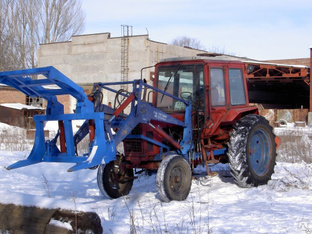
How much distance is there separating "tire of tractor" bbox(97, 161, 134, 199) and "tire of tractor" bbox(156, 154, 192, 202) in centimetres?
99

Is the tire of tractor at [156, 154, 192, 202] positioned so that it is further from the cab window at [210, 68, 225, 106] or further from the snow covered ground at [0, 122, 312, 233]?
the cab window at [210, 68, 225, 106]

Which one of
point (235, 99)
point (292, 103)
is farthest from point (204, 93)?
point (292, 103)

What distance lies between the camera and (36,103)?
112ft

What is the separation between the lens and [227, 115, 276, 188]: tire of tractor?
738cm

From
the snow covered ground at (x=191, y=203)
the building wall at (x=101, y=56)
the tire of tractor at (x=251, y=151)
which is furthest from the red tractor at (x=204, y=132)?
the building wall at (x=101, y=56)

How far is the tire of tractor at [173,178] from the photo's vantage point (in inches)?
256

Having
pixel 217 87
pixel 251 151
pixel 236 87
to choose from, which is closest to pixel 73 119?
pixel 217 87

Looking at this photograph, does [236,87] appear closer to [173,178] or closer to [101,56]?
[173,178]

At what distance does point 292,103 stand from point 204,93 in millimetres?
32185

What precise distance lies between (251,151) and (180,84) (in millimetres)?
1743

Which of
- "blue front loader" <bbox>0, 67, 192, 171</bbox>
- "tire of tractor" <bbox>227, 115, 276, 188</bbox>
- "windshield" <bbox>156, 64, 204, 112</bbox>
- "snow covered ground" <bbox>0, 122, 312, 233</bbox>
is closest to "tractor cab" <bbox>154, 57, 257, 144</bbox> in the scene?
"windshield" <bbox>156, 64, 204, 112</bbox>

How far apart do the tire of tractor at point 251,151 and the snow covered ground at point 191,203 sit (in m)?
0.19

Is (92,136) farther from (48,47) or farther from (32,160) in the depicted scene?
(48,47)

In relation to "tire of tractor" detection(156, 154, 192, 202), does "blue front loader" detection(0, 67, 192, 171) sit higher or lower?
higher
